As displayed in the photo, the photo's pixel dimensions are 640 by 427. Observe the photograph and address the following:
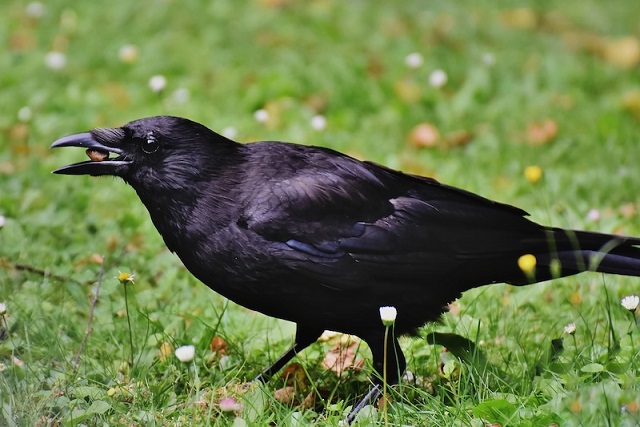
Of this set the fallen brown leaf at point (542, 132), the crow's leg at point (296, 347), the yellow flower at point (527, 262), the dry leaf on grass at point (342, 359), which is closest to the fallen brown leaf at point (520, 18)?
the fallen brown leaf at point (542, 132)

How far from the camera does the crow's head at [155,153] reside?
3.58 m

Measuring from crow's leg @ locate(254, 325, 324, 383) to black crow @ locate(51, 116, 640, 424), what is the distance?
3 cm

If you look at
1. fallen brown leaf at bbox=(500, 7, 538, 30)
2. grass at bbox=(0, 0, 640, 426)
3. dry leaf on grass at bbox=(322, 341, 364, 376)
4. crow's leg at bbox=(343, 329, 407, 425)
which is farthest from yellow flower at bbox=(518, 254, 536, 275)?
fallen brown leaf at bbox=(500, 7, 538, 30)

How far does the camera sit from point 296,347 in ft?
12.8

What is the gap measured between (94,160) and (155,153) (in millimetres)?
272

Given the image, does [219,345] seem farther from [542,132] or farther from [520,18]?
[520,18]

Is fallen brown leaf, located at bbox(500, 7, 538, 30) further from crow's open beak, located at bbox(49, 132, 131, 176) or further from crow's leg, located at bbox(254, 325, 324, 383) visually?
crow's open beak, located at bbox(49, 132, 131, 176)

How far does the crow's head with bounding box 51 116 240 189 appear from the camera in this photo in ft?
11.8

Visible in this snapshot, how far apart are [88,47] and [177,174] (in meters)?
4.33

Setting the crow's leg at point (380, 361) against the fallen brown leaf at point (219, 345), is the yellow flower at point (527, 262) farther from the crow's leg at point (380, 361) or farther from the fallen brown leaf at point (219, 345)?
the fallen brown leaf at point (219, 345)

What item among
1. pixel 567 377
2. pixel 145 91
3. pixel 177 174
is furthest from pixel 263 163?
pixel 145 91

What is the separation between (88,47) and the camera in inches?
299

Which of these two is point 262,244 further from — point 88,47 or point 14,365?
point 88,47

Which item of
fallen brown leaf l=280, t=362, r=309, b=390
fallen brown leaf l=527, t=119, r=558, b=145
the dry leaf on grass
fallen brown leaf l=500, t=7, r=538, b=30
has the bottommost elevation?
fallen brown leaf l=280, t=362, r=309, b=390
